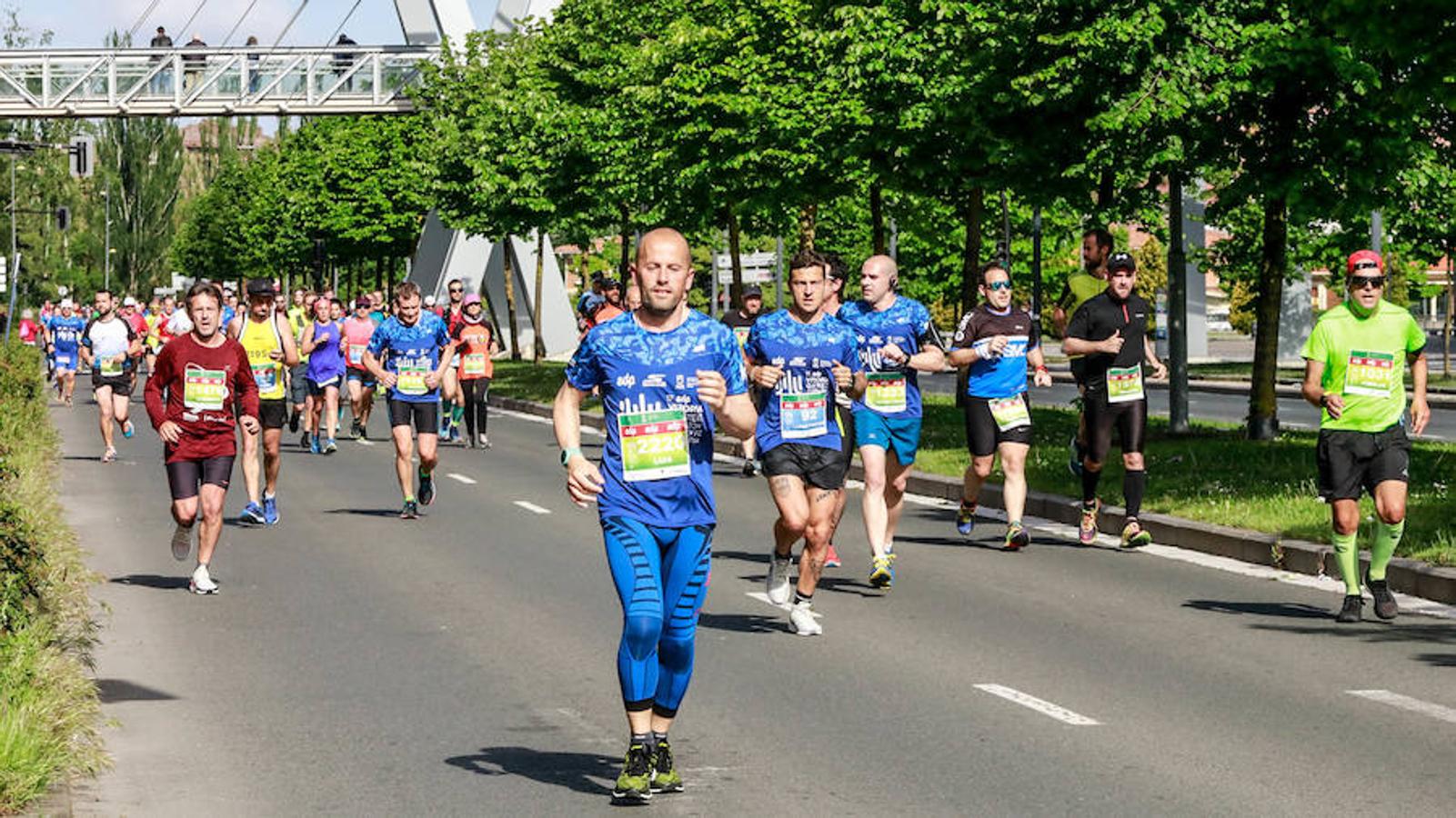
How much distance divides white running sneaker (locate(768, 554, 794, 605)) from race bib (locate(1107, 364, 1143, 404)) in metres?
4.12

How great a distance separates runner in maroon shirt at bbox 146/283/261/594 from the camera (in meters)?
13.0

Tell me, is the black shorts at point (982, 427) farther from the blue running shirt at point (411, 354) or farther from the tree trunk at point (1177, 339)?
the tree trunk at point (1177, 339)

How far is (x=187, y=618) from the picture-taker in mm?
11828

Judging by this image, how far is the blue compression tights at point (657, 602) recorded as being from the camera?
7230 millimetres

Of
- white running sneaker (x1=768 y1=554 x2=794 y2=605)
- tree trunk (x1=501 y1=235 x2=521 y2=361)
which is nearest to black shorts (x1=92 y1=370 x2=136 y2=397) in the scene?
white running sneaker (x1=768 y1=554 x2=794 y2=605)

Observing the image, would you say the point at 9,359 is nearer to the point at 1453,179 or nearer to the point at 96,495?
the point at 96,495

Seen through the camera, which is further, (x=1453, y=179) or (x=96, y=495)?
(x=1453, y=179)

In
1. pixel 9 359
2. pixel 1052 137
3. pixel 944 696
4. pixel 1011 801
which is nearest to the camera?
pixel 1011 801

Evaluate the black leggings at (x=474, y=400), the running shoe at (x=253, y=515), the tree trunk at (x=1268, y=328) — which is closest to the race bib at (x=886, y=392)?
the running shoe at (x=253, y=515)

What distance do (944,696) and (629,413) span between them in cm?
256

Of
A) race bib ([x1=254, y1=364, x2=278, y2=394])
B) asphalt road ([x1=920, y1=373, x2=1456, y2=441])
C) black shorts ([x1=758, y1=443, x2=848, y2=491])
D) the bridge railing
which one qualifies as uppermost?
the bridge railing

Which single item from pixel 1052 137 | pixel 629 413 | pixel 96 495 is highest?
pixel 1052 137

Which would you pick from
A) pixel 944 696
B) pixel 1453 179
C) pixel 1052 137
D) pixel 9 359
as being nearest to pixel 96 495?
pixel 9 359

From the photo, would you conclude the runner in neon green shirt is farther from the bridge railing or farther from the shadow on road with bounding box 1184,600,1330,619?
the bridge railing
